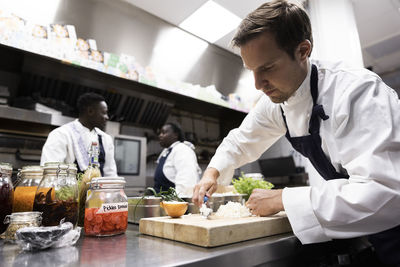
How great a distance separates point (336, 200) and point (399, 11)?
388cm

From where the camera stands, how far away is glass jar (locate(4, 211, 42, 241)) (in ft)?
2.44

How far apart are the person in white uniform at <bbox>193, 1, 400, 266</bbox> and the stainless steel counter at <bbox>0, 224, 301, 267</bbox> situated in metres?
0.11

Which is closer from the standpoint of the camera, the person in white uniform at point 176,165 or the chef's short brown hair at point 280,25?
the chef's short brown hair at point 280,25

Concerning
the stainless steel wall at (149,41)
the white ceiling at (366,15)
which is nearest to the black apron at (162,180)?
the stainless steel wall at (149,41)

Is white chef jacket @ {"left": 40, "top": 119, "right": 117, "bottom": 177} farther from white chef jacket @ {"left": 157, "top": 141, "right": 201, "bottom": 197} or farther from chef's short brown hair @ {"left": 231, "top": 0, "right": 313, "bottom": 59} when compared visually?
chef's short brown hair @ {"left": 231, "top": 0, "right": 313, "bottom": 59}

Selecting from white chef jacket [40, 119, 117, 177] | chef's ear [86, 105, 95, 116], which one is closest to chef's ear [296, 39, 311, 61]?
white chef jacket [40, 119, 117, 177]

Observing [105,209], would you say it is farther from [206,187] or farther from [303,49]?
[303,49]

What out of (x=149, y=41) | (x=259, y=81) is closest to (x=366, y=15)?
(x=149, y=41)

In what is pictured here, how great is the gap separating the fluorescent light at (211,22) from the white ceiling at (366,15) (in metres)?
0.08

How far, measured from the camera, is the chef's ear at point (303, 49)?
1.04 m

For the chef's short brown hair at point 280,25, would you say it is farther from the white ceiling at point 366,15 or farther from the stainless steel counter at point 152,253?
the white ceiling at point 366,15

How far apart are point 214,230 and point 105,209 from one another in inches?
14.9

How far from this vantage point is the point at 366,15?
3.37m

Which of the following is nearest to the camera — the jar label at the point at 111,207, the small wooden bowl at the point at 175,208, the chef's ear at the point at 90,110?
the jar label at the point at 111,207
